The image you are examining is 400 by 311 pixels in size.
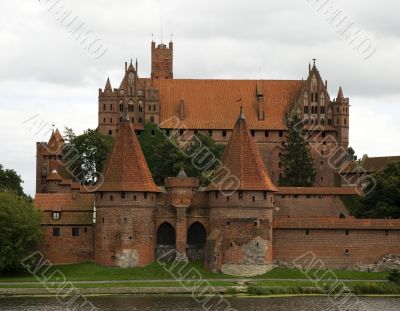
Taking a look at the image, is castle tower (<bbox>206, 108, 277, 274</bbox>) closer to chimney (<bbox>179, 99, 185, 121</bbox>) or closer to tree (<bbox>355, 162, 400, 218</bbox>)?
tree (<bbox>355, 162, 400, 218</bbox>)

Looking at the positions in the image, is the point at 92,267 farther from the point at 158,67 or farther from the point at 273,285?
the point at 158,67

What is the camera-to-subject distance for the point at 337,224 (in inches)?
Answer: 3046

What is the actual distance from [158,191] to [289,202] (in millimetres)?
15164

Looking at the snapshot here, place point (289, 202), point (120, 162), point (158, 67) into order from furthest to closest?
point (158, 67)
point (289, 202)
point (120, 162)

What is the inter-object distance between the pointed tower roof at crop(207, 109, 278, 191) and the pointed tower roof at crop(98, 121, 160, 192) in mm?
4432

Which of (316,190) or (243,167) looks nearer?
(243,167)

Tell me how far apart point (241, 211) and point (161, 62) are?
51605mm

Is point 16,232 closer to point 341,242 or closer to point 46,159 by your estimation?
point 341,242

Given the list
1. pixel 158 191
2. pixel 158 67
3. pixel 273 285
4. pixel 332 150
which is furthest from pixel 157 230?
pixel 158 67

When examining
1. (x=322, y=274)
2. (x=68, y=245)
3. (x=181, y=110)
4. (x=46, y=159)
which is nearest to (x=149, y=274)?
(x=68, y=245)

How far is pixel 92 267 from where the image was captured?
7600cm

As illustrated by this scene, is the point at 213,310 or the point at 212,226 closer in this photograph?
the point at 213,310

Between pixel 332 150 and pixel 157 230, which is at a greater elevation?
pixel 332 150

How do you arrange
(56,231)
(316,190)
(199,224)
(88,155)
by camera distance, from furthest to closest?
(88,155)
(316,190)
(56,231)
(199,224)
